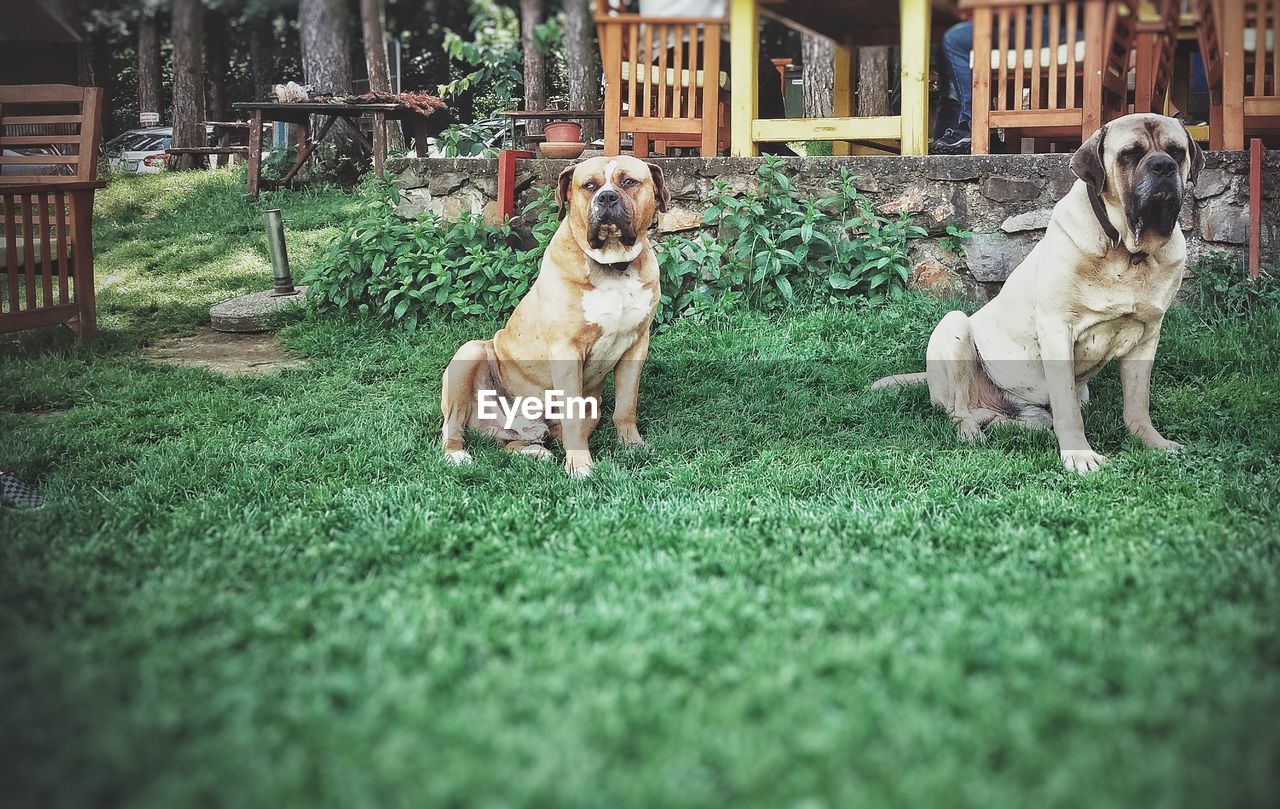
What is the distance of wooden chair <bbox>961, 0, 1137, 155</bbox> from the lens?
4.96 meters

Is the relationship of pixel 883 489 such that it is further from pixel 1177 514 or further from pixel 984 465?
pixel 1177 514

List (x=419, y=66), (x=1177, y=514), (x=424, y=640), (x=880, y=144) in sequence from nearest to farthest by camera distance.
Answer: (x=424, y=640), (x=1177, y=514), (x=880, y=144), (x=419, y=66)

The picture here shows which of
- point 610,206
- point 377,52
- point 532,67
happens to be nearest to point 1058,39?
point 610,206

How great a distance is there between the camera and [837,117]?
5820mm

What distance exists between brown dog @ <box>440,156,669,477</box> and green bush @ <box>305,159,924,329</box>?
1.54 metres

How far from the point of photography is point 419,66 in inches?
758

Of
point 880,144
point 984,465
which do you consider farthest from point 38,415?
point 880,144

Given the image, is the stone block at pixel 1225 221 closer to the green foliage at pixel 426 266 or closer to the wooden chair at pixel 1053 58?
the wooden chair at pixel 1053 58

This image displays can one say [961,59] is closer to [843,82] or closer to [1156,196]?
[843,82]

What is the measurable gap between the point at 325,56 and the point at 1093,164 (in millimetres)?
10801

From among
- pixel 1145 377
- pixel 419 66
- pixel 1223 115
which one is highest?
pixel 419 66

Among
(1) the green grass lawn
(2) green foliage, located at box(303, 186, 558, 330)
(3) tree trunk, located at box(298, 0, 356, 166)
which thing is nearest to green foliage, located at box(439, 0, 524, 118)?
(3) tree trunk, located at box(298, 0, 356, 166)

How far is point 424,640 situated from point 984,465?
85.8 inches

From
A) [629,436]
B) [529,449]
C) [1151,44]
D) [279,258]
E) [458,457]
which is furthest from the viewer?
[279,258]
